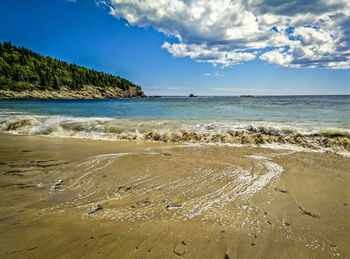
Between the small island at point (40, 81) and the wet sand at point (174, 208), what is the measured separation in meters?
73.1

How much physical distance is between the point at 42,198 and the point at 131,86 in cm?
14275

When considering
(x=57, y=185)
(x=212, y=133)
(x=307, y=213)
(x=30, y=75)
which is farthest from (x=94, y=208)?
(x=30, y=75)

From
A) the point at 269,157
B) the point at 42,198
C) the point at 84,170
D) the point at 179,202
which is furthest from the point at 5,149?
the point at 269,157

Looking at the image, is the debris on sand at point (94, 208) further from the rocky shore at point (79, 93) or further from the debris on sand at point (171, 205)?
the rocky shore at point (79, 93)

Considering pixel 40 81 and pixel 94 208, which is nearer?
pixel 94 208

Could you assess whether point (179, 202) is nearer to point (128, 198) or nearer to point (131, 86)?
point (128, 198)

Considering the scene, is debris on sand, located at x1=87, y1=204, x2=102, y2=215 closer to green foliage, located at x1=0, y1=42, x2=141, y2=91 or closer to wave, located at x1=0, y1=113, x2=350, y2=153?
wave, located at x1=0, y1=113, x2=350, y2=153

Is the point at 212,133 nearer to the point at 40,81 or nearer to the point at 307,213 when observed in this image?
the point at 307,213

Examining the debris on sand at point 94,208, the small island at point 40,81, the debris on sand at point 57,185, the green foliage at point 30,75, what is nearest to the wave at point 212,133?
the debris on sand at point 57,185

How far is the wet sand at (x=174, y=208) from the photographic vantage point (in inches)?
65.4

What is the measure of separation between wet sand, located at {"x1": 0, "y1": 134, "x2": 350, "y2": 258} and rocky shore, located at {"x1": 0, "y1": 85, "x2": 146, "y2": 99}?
73106mm

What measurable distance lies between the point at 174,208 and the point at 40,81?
9488 centimetres

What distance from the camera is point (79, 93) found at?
285ft

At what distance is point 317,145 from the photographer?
223 inches
